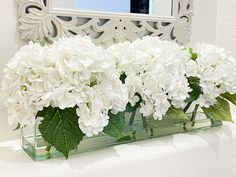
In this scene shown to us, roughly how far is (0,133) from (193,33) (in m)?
0.82

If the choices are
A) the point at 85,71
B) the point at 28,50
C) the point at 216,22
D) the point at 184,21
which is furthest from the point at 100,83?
the point at 216,22

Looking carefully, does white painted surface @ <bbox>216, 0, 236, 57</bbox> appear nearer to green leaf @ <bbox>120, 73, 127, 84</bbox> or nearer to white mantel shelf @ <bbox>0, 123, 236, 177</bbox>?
white mantel shelf @ <bbox>0, 123, 236, 177</bbox>

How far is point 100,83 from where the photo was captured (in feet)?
2.21

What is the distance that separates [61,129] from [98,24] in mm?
433

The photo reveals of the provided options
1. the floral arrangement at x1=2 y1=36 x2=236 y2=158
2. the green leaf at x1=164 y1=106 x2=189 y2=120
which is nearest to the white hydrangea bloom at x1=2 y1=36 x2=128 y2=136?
the floral arrangement at x1=2 y1=36 x2=236 y2=158

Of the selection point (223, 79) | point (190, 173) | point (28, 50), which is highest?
point (28, 50)

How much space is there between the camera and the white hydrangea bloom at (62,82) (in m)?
0.63

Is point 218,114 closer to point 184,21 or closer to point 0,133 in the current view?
point 184,21

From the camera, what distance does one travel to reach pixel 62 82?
63 cm

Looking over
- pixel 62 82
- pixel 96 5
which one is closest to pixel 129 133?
pixel 62 82

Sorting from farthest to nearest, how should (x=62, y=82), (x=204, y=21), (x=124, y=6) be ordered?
(x=204, y=21) → (x=124, y=6) → (x=62, y=82)

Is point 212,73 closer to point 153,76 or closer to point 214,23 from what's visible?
point 153,76

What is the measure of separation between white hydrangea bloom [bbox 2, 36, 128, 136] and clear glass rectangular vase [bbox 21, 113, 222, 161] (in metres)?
0.09

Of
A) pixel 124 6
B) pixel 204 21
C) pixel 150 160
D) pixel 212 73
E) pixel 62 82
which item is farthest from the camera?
pixel 204 21
